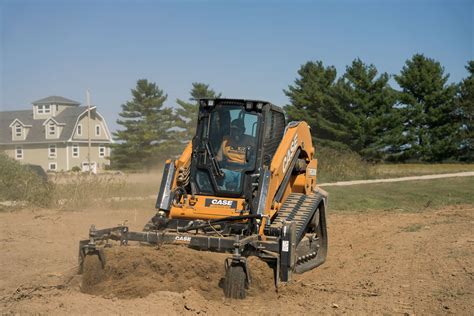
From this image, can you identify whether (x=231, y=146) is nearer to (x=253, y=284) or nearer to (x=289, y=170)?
(x=289, y=170)

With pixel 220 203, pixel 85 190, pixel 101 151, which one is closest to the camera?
pixel 220 203

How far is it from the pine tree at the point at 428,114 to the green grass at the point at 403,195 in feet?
74.4

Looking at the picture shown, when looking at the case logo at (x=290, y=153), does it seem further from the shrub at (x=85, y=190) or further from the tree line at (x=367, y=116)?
the tree line at (x=367, y=116)

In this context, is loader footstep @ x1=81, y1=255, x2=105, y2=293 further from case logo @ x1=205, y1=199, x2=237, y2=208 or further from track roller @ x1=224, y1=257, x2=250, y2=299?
case logo @ x1=205, y1=199, x2=237, y2=208

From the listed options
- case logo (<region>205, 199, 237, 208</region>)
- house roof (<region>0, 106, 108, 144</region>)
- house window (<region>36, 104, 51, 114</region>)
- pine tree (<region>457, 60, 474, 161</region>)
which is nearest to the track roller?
case logo (<region>205, 199, 237, 208</region>)

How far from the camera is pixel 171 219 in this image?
927 cm

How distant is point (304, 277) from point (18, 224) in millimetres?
8279

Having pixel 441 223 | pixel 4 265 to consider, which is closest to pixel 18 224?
pixel 4 265

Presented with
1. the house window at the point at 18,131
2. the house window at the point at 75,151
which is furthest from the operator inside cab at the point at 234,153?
the house window at the point at 75,151

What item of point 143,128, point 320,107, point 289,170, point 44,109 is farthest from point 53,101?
point 289,170

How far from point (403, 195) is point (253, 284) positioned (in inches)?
654

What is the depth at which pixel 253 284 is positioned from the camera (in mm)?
7902

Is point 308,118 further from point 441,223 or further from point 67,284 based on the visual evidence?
point 67,284

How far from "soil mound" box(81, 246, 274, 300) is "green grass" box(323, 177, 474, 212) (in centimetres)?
1207
